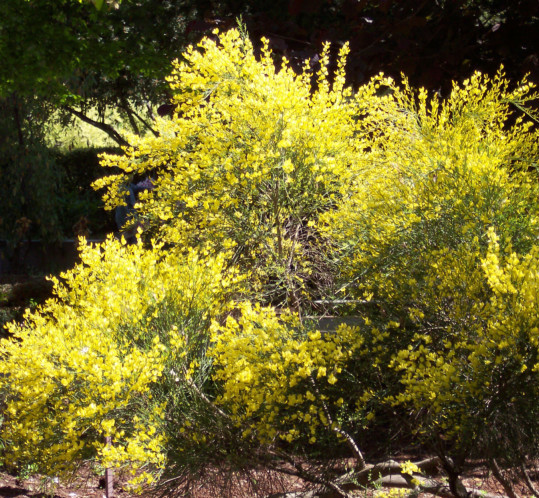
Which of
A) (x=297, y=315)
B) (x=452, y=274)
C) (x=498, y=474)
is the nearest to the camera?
(x=452, y=274)

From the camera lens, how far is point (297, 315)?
3119mm

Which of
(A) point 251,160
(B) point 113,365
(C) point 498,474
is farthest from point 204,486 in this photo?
(A) point 251,160

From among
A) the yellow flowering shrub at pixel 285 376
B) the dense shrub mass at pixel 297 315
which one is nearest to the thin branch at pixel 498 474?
the dense shrub mass at pixel 297 315

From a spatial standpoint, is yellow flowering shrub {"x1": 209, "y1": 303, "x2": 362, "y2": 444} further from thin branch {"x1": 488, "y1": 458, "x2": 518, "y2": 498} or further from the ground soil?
thin branch {"x1": 488, "y1": 458, "x2": 518, "y2": 498}

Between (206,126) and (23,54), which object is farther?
(23,54)

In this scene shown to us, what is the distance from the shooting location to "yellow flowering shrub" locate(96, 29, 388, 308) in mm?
3379

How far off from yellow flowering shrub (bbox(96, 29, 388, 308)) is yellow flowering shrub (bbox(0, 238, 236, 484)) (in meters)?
0.34

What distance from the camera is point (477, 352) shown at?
7.45ft

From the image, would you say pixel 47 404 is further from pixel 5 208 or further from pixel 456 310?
pixel 5 208

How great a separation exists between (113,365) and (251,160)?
1.20 metres

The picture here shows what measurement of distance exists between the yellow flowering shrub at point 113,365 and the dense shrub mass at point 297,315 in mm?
14

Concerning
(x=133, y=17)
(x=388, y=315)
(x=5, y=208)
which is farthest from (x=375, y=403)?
(x=5, y=208)

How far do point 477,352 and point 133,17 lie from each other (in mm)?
6212

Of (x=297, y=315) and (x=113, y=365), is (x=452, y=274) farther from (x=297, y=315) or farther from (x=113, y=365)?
(x=113, y=365)
